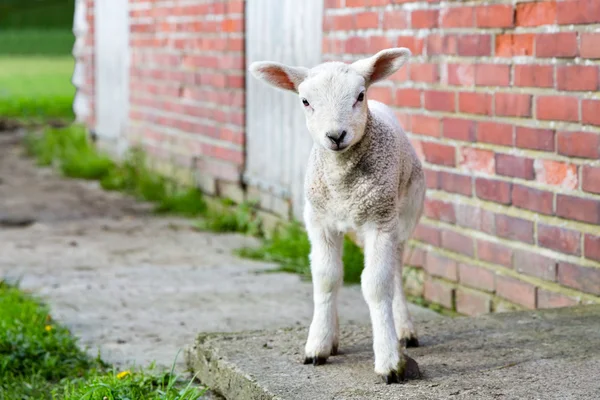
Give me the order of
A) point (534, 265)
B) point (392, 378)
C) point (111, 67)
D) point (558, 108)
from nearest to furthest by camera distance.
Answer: point (392, 378)
point (558, 108)
point (534, 265)
point (111, 67)

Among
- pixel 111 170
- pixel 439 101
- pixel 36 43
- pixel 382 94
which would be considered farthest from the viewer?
pixel 36 43

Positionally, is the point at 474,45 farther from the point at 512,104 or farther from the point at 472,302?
the point at 472,302

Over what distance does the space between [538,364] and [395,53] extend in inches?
47.1

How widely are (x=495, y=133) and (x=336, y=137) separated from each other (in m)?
1.88

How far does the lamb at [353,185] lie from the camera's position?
11.0ft

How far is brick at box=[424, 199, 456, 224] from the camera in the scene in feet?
17.5

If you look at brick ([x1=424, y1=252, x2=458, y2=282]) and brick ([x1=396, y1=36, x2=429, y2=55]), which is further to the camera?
brick ([x1=396, y1=36, x2=429, y2=55])

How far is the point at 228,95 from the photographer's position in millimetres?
8000

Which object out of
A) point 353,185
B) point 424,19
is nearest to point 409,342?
point 353,185

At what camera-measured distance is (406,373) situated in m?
3.45


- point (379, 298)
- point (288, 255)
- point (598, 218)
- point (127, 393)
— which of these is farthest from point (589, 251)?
point (288, 255)

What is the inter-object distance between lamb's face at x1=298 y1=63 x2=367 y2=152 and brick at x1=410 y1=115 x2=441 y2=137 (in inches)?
79.7

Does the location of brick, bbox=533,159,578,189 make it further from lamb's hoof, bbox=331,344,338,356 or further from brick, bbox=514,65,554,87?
lamb's hoof, bbox=331,344,338,356

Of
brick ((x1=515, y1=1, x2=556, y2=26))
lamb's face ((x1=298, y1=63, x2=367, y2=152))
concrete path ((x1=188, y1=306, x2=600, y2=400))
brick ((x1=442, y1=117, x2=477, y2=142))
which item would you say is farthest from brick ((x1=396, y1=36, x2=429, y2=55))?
lamb's face ((x1=298, y1=63, x2=367, y2=152))
